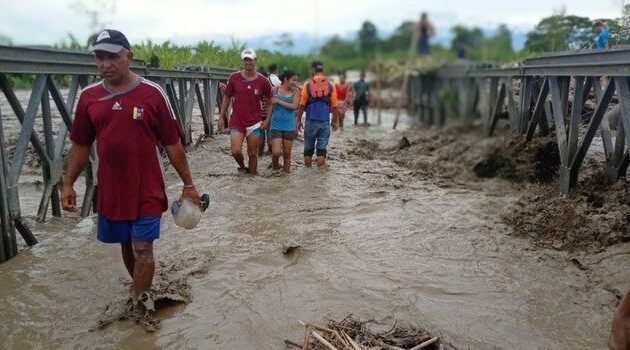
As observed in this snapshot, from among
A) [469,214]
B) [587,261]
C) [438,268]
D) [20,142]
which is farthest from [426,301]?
[20,142]

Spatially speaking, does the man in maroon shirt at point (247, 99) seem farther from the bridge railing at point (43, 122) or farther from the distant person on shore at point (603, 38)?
the distant person on shore at point (603, 38)

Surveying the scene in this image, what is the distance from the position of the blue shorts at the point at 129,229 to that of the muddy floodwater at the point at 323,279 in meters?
0.52

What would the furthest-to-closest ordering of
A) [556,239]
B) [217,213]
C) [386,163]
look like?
1. [386,163]
2. [217,213]
3. [556,239]

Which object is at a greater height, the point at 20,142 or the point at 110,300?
the point at 20,142

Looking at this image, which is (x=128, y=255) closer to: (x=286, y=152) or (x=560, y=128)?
(x=286, y=152)

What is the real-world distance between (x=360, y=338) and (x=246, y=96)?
5.00m

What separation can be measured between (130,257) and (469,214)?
12.6 ft

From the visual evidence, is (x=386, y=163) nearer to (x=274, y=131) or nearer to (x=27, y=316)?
(x=274, y=131)

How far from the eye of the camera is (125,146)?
3.30 meters

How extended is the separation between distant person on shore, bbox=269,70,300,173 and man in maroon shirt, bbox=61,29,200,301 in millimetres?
4390

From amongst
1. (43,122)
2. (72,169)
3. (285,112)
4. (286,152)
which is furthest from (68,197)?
(286,152)

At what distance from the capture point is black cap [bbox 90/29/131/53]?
3.23 meters

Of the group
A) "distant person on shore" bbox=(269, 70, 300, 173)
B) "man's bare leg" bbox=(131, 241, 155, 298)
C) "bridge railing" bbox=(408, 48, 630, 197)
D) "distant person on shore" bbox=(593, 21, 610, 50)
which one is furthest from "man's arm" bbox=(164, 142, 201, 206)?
"distant person on shore" bbox=(593, 21, 610, 50)

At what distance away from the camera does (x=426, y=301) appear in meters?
3.81
